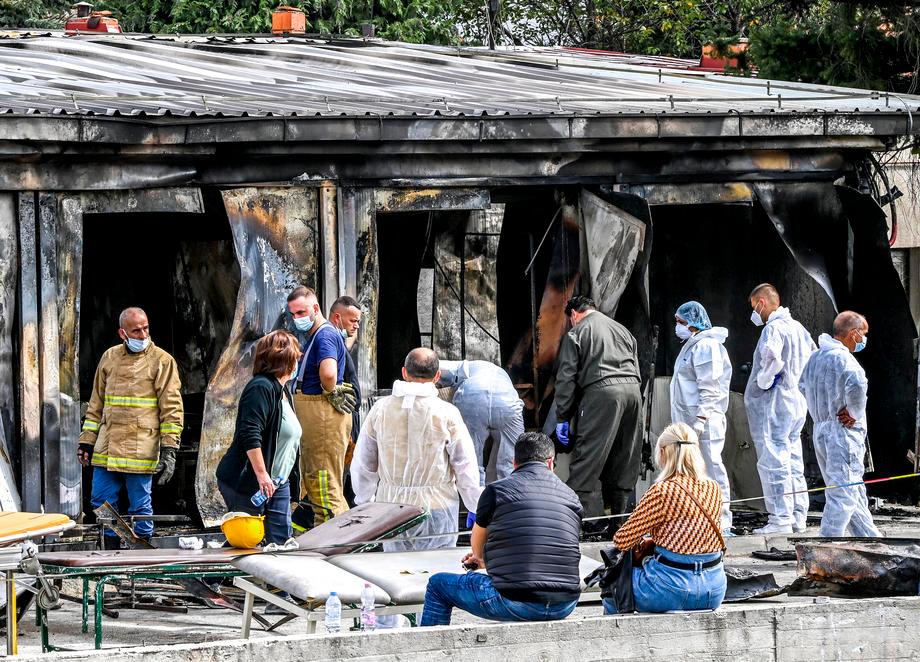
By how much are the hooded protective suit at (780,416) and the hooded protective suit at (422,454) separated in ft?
11.7

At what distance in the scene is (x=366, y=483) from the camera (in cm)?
876

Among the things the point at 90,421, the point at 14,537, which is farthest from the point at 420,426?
the point at 90,421

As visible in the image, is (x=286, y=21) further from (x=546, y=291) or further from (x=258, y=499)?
(x=258, y=499)

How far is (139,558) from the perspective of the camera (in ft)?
24.6

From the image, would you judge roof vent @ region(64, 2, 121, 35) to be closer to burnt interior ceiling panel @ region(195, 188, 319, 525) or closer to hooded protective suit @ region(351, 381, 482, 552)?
burnt interior ceiling panel @ region(195, 188, 319, 525)

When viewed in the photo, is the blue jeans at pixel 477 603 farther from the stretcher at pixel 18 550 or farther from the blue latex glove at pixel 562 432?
the blue latex glove at pixel 562 432

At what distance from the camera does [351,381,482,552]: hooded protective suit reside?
852cm

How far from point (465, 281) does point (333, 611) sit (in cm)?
599

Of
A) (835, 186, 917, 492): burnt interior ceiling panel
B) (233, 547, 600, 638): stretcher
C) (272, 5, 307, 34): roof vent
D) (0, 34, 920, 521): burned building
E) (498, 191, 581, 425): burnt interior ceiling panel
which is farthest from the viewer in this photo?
(272, 5, 307, 34): roof vent

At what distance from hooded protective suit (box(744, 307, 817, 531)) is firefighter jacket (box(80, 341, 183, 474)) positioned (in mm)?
4235

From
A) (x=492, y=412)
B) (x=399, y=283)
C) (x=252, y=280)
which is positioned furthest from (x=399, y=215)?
(x=492, y=412)

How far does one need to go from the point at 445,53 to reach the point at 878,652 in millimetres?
9898

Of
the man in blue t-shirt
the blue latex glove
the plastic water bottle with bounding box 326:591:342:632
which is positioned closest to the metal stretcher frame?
the plastic water bottle with bounding box 326:591:342:632

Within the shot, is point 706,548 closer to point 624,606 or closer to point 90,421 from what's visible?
point 624,606
